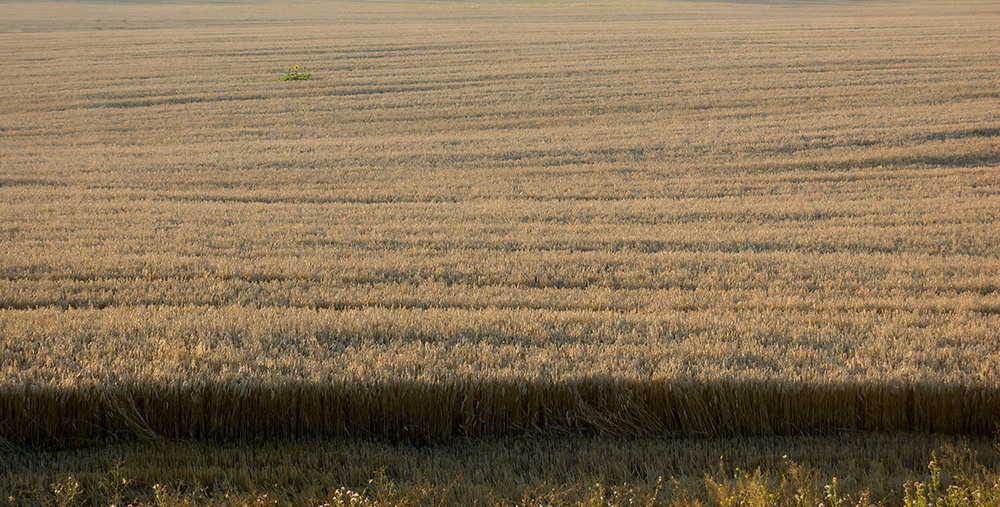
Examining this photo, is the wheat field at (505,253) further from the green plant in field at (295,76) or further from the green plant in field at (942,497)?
the green plant in field at (295,76)

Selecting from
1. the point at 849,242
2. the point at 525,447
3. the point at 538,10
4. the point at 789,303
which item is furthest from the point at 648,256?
the point at 538,10

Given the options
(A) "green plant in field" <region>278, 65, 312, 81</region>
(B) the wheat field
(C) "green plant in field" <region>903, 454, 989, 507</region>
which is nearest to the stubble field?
(B) the wheat field

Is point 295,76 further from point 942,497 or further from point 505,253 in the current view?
point 942,497

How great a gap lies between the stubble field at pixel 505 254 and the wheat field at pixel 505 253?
0.03 meters

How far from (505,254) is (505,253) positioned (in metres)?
0.06

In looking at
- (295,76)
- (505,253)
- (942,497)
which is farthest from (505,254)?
(295,76)

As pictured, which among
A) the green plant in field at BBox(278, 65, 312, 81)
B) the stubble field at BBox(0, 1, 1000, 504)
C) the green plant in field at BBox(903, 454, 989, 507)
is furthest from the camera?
the green plant in field at BBox(278, 65, 312, 81)

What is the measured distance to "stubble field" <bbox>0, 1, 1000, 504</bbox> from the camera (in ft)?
15.1

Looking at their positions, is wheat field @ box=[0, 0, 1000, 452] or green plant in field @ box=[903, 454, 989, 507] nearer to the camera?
green plant in field @ box=[903, 454, 989, 507]

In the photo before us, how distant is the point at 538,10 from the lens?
2072 inches

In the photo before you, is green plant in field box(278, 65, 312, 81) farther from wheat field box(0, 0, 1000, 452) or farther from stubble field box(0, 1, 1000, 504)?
wheat field box(0, 0, 1000, 452)

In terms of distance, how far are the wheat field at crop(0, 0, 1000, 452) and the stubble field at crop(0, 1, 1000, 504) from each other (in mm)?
32

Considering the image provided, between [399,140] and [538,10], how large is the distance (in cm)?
3931

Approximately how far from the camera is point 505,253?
8375mm
